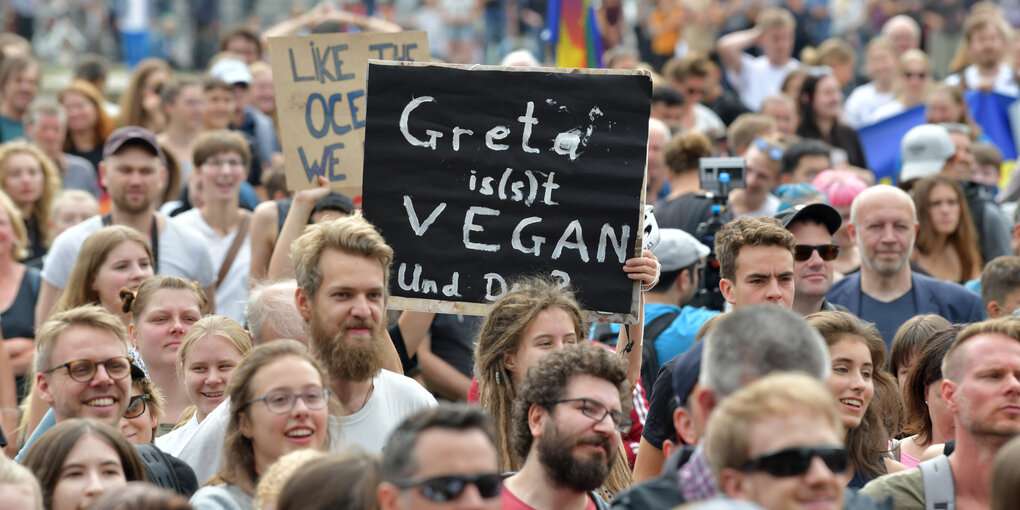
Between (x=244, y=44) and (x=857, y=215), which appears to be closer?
(x=857, y=215)

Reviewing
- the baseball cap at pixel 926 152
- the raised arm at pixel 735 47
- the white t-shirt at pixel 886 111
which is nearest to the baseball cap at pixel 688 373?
the baseball cap at pixel 926 152

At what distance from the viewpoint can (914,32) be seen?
53.8 ft

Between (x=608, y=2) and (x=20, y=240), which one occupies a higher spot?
(x=608, y=2)

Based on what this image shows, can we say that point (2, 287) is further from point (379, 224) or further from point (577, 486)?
point (577, 486)

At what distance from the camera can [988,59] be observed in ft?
46.5

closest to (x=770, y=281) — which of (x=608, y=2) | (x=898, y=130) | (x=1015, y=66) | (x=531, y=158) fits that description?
(x=531, y=158)

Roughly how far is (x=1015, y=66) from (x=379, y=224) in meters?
10.2

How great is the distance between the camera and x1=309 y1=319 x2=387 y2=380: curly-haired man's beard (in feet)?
17.5

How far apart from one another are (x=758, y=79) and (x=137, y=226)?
852cm

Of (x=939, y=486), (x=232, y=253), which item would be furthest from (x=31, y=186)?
(x=939, y=486)

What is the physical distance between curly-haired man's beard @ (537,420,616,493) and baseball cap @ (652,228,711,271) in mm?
2903

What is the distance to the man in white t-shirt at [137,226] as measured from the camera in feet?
26.7

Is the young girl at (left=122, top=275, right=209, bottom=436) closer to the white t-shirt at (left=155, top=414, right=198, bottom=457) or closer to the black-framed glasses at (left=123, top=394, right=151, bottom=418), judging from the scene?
the white t-shirt at (left=155, top=414, right=198, bottom=457)

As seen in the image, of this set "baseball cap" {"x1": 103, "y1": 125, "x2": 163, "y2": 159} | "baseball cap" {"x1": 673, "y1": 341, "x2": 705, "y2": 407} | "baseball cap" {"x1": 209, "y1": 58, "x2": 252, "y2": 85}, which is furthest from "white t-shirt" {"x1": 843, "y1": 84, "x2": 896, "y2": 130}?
"baseball cap" {"x1": 673, "y1": 341, "x2": 705, "y2": 407}
